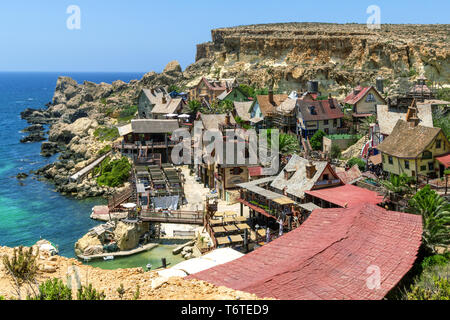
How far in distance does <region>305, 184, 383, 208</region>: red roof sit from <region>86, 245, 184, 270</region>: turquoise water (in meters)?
13.4

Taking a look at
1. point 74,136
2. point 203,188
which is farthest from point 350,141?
point 74,136

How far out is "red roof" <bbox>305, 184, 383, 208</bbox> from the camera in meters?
32.2

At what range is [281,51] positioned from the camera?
103312 millimetres

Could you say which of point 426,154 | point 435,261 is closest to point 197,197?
point 426,154

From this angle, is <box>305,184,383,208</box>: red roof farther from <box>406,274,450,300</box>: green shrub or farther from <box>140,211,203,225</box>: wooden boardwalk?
<box>406,274,450,300</box>: green shrub

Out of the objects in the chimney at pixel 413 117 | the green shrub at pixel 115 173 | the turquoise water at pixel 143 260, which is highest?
the chimney at pixel 413 117

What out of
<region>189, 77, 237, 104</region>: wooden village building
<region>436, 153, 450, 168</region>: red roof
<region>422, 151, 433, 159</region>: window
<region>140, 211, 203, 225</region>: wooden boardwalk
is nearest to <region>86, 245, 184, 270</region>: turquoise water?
<region>140, 211, 203, 225</region>: wooden boardwalk

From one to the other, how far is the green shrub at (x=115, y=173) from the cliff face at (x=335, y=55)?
4123 cm

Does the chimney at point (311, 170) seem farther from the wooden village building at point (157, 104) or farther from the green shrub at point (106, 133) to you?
the green shrub at point (106, 133)

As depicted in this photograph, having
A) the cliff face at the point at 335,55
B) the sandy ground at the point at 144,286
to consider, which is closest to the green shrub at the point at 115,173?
the sandy ground at the point at 144,286

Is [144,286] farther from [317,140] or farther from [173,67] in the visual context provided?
[173,67]

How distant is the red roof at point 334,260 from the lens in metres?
17.9

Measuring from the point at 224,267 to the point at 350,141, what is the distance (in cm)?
3960

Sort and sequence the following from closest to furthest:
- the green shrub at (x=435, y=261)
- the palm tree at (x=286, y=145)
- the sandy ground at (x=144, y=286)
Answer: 1. the sandy ground at (x=144, y=286)
2. the green shrub at (x=435, y=261)
3. the palm tree at (x=286, y=145)
